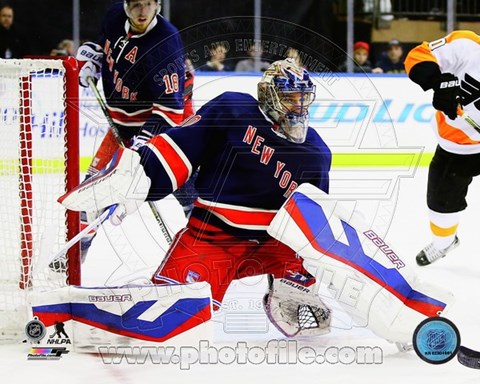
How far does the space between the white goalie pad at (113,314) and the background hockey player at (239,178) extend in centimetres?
12

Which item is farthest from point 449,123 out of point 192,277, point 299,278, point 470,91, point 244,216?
point 192,277

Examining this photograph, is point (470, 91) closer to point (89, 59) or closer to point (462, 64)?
point (462, 64)

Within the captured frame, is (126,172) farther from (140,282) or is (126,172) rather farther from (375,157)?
(375,157)

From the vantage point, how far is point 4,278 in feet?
8.75

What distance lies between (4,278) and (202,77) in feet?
11.5

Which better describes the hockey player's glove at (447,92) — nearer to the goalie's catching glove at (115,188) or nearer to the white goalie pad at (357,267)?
the white goalie pad at (357,267)

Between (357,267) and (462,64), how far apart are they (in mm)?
1485

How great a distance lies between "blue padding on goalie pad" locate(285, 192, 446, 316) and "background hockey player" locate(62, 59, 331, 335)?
150mm

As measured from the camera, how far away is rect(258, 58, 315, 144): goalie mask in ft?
7.59

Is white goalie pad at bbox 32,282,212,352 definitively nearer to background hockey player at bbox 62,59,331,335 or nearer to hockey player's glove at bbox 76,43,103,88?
background hockey player at bbox 62,59,331,335

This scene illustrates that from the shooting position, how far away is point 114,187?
2.26 m

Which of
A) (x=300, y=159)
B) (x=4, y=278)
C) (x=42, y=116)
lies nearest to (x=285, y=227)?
(x=300, y=159)

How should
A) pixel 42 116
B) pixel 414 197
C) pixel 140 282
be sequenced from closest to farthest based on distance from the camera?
1. pixel 140 282
2. pixel 42 116
3. pixel 414 197

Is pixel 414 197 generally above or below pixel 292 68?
below
